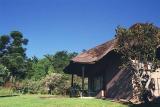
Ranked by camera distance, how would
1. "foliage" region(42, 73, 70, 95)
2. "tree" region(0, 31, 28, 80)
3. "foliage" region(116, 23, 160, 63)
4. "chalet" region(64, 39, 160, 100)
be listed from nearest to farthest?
"foliage" region(116, 23, 160, 63) → "chalet" region(64, 39, 160, 100) → "foliage" region(42, 73, 70, 95) → "tree" region(0, 31, 28, 80)

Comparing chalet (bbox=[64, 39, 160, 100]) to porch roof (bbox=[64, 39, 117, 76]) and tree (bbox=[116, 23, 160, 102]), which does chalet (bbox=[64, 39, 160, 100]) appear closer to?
porch roof (bbox=[64, 39, 117, 76])

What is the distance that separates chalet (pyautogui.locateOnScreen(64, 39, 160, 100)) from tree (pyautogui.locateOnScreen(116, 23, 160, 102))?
2255mm

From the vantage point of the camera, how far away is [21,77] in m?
72.8

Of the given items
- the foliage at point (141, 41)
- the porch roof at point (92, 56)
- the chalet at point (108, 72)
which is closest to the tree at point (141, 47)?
the foliage at point (141, 41)

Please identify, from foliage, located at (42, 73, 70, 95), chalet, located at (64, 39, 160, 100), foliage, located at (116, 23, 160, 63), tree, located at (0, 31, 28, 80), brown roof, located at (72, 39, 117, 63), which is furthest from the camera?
tree, located at (0, 31, 28, 80)

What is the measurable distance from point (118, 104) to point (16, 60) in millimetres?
48013

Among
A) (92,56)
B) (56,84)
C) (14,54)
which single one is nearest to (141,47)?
(92,56)

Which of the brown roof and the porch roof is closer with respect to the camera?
the porch roof

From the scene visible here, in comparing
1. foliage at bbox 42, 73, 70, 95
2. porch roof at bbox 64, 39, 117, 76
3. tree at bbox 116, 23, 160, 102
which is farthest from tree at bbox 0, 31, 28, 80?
tree at bbox 116, 23, 160, 102

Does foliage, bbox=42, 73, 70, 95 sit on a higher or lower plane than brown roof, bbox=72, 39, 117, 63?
lower

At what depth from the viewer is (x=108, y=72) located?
3603 cm

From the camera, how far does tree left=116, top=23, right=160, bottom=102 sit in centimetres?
2789

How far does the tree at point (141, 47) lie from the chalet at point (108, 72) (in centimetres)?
226

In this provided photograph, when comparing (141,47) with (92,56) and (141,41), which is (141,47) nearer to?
(141,41)
